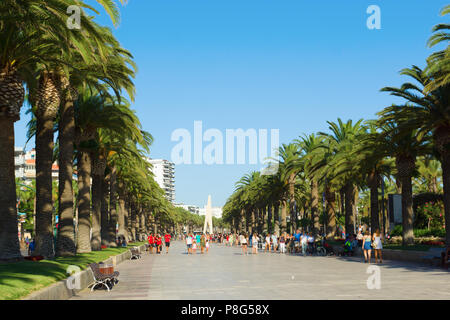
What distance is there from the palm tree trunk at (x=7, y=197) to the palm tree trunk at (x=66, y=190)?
5883mm

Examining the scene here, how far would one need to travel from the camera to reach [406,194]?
31484mm

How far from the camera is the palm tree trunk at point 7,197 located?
17.2 metres

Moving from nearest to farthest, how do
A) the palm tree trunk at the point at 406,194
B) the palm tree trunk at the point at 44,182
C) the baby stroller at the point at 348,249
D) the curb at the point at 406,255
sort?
the palm tree trunk at the point at 44,182 → the curb at the point at 406,255 → the palm tree trunk at the point at 406,194 → the baby stroller at the point at 348,249

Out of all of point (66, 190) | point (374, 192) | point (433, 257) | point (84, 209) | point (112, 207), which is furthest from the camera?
point (112, 207)

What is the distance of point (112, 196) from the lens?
132ft

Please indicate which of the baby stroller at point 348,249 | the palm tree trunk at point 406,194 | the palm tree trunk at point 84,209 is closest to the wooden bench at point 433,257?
the palm tree trunk at point 406,194

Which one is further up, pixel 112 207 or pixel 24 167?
pixel 24 167

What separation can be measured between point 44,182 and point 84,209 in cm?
623

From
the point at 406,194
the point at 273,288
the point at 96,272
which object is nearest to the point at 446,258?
the point at 273,288

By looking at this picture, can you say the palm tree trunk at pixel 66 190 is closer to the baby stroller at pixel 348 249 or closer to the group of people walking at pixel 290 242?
the baby stroller at pixel 348 249

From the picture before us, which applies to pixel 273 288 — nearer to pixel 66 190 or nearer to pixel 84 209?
pixel 66 190

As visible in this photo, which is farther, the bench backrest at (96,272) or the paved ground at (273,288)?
the bench backrest at (96,272)
